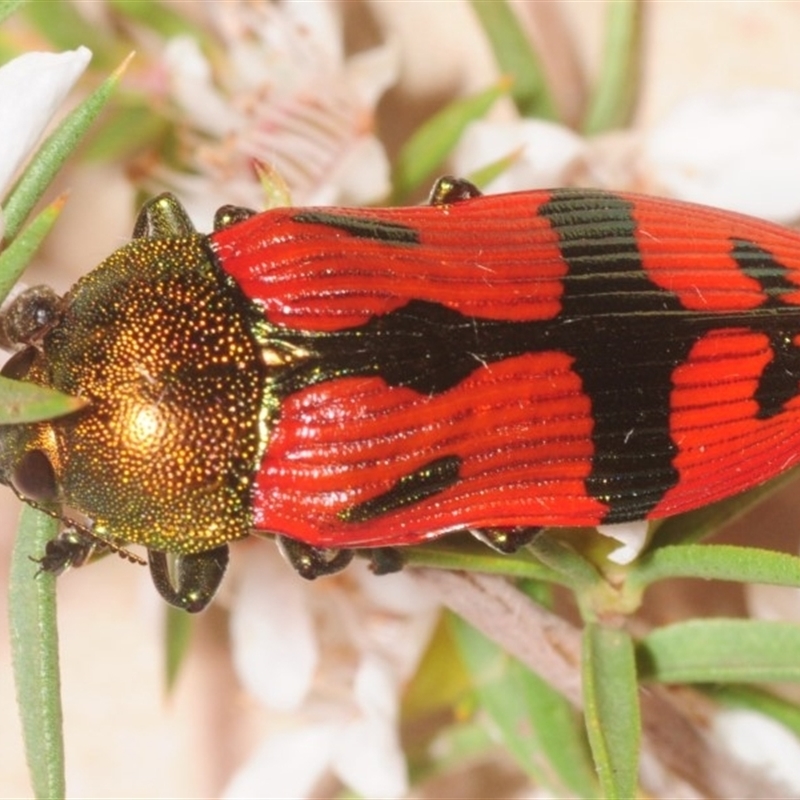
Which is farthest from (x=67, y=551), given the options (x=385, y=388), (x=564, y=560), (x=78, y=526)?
(x=564, y=560)

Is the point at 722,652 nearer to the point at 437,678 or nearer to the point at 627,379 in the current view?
the point at 627,379

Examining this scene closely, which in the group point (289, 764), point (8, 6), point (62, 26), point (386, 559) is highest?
point (8, 6)

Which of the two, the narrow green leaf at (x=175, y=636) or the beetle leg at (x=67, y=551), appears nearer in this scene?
the beetle leg at (x=67, y=551)

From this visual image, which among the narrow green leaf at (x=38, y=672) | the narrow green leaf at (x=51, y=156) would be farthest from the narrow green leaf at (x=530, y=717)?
the narrow green leaf at (x=51, y=156)

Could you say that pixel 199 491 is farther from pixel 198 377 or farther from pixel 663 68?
pixel 663 68

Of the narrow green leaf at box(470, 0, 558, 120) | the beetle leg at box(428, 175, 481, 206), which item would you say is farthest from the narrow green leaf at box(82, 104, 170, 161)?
the beetle leg at box(428, 175, 481, 206)

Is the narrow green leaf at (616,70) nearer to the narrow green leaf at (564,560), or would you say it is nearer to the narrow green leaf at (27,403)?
the narrow green leaf at (564,560)
